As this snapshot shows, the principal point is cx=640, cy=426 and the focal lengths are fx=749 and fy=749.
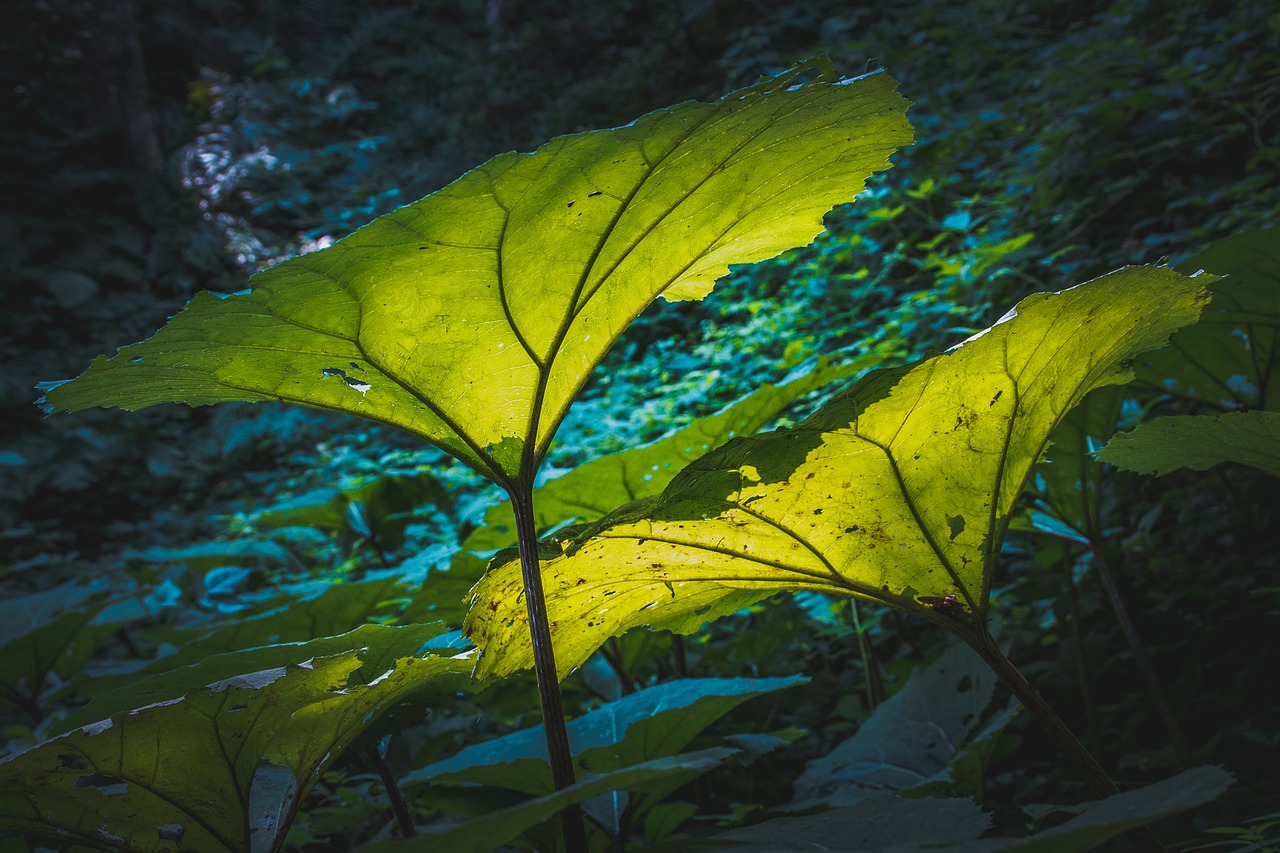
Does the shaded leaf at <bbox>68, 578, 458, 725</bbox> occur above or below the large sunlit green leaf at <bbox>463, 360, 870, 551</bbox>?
below

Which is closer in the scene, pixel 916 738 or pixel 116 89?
pixel 916 738

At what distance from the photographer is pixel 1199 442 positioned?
91cm

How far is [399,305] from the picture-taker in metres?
0.82

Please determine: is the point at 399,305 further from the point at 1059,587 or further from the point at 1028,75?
the point at 1028,75

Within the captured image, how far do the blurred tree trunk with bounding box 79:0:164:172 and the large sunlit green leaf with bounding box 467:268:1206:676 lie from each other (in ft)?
41.7

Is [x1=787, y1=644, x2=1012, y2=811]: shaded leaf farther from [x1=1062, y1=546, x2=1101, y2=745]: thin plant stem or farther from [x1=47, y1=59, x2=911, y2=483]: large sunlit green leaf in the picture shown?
[x1=47, y1=59, x2=911, y2=483]: large sunlit green leaf

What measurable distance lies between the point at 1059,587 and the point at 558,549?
158 cm

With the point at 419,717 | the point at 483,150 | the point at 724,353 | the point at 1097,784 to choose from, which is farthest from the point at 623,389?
the point at 483,150

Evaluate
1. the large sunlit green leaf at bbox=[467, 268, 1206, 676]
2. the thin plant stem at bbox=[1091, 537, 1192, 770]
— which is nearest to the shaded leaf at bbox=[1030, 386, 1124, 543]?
the thin plant stem at bbox=[1091, 537, 1192, 770]

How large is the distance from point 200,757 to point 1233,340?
1746 mm

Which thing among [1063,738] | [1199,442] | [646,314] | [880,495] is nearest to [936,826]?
[1063,738]

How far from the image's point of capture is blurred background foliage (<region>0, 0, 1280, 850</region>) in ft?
5.72

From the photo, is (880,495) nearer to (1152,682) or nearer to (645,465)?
(645,465)

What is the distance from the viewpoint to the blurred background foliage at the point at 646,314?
1.74 metres
